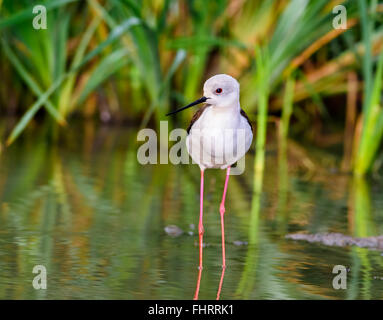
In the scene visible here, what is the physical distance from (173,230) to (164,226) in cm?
12

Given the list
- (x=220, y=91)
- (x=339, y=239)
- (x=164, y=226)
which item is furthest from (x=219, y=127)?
(x=339, y=239)

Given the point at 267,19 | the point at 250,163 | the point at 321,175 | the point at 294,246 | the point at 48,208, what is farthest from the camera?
the point at 267,19

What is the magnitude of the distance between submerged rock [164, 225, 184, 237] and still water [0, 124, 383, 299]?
0.16ft

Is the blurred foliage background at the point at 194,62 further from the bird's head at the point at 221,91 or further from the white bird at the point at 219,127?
the bird's head at the point at 221,91

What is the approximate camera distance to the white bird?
398cm

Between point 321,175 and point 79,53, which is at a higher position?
point 79,53

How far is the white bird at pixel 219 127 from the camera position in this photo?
13.1ft

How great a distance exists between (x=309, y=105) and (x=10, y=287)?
25.0 feet

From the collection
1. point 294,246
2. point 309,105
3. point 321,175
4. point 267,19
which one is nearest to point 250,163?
point 321,175

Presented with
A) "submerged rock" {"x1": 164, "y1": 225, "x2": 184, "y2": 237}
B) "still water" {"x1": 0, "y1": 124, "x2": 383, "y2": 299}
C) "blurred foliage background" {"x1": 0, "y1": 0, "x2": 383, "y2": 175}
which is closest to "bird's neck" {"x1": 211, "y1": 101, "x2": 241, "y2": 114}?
"still water" {"x1": 0, "y1": 124, "x2": 383, "y2": 299}

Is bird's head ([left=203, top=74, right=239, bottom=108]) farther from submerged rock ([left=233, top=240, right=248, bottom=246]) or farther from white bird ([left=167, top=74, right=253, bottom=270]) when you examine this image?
submerged rock ([left=233, top=240, right=248, bottom=246])

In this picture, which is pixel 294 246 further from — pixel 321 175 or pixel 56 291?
pixel 321 175
